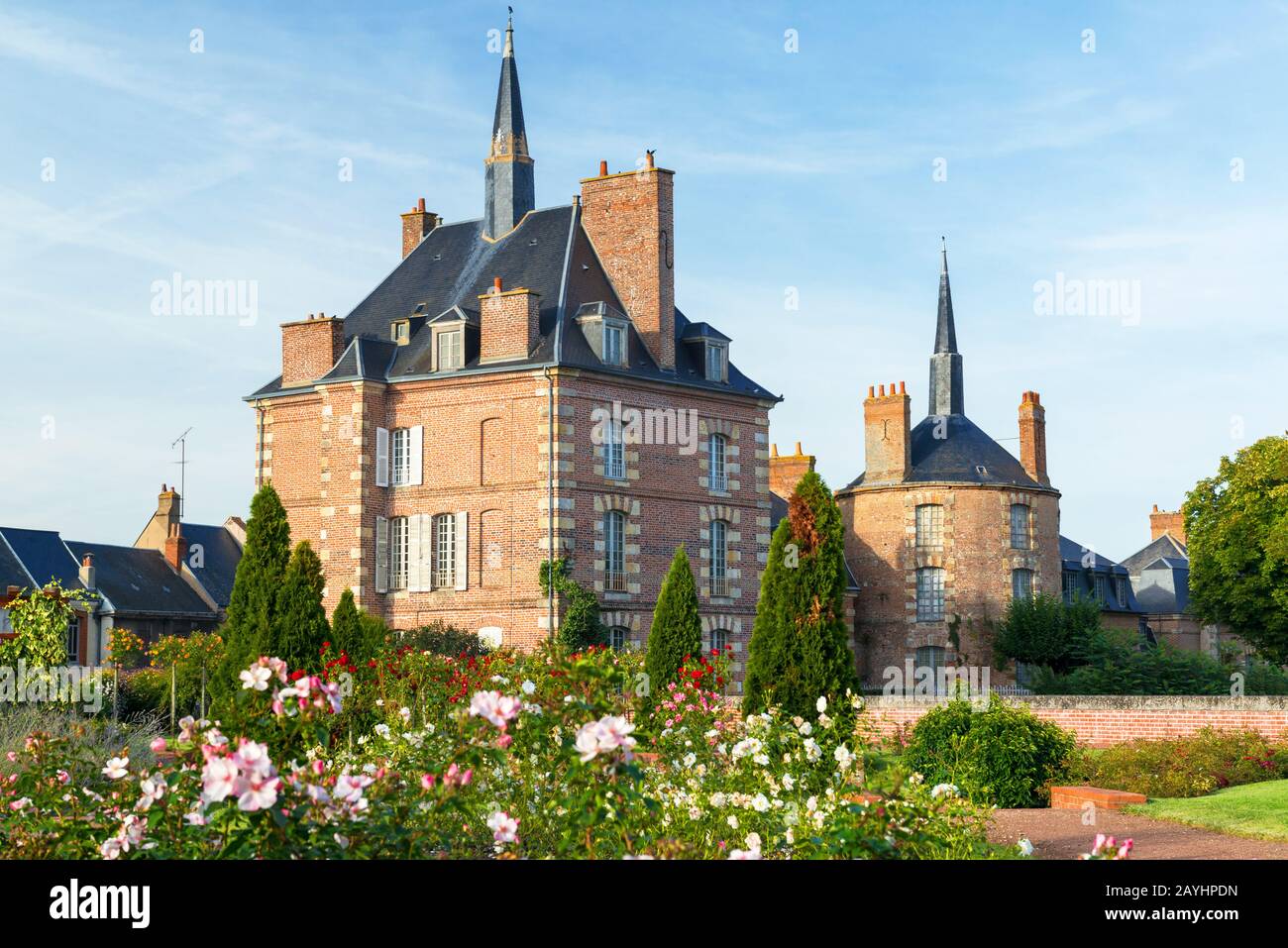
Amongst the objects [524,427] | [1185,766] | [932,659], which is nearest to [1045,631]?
[932,659]

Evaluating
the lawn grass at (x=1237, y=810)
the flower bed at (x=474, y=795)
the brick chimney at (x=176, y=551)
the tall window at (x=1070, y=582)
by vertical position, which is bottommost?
the lawn grass at (x=1237, y=810)

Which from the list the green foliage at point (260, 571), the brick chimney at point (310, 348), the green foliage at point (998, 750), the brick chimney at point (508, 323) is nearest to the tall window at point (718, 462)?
the brick chimney at point (508, 323)

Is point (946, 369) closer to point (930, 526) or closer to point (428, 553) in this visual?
point (930, 526)

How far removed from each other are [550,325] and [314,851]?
33.5 metres

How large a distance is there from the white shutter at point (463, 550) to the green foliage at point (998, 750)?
2194 centimetres

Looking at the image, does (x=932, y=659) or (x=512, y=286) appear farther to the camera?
(x=932, y=659)

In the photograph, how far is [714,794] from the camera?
34.8ft

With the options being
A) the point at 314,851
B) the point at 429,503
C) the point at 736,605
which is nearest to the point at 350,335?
the point at 429,503

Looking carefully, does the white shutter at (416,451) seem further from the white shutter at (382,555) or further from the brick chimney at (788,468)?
the brick chimney at (788,468)

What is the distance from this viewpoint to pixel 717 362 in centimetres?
4266

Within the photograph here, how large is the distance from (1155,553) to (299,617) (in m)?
58.9

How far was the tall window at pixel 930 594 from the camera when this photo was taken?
5159 cm

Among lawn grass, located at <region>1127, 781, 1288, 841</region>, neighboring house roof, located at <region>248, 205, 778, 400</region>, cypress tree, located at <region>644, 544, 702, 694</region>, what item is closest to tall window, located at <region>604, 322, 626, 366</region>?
neighboring house roof, located at <region>248, 205, 778, 400</region>
